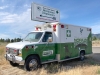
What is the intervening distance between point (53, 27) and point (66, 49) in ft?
5.96

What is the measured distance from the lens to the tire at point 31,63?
726cm

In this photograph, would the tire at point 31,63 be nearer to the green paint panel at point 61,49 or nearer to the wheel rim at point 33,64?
the wheel rim at point 33,64

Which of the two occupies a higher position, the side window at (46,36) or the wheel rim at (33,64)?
the side window at (46,36)

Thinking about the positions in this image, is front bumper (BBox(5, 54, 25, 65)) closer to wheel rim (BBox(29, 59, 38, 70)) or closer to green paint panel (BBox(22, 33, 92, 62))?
green paint panel (BBox(22, 33, 92, 62))

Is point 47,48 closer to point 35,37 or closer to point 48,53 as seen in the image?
point 48,53

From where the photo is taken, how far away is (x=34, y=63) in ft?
24.8

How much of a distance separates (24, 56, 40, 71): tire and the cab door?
1.83ft

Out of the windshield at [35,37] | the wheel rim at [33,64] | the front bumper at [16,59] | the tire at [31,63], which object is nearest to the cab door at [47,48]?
the windshield at [35,37]

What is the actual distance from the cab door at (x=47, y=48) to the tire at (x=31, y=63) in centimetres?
56

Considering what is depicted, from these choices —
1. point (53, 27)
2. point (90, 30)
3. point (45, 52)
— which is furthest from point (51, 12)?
point (45, 52)

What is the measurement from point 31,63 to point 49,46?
1.62 metres

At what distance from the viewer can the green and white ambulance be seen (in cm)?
731

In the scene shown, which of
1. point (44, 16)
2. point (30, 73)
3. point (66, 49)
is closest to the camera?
point (30, 73)

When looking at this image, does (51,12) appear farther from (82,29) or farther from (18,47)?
(18,47)
